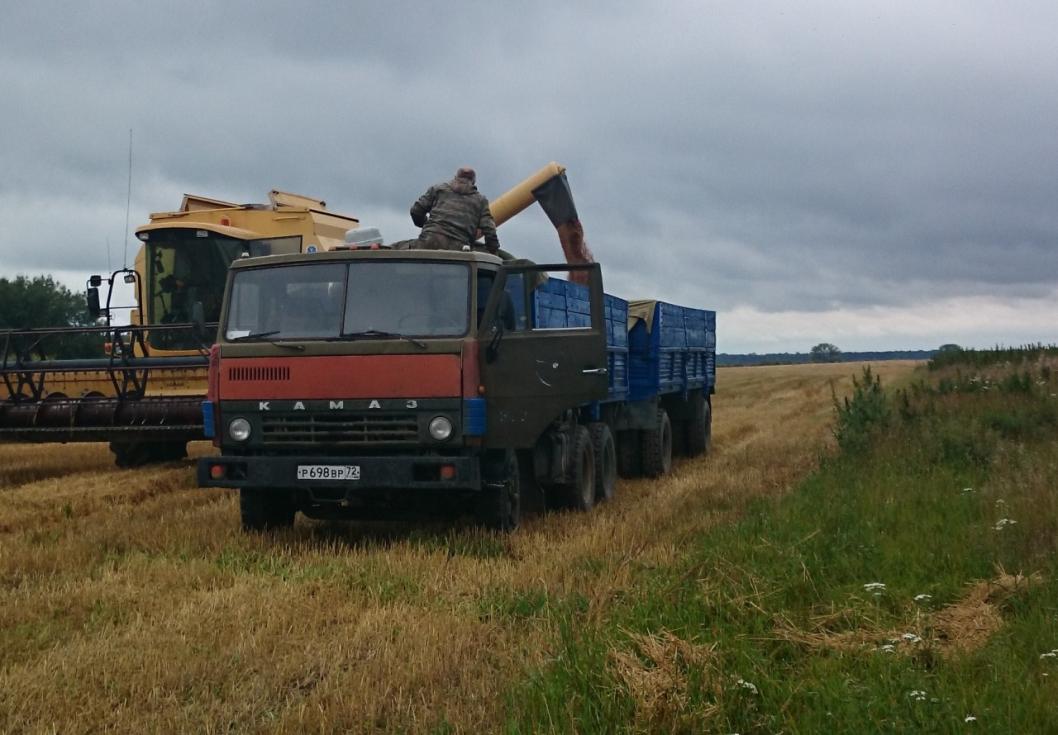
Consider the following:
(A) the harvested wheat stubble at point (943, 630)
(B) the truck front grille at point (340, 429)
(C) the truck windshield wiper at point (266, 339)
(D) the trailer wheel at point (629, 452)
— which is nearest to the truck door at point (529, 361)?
(B) the truck front grille at point (340, 429)

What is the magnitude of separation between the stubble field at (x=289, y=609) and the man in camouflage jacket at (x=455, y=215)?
8.14 ft

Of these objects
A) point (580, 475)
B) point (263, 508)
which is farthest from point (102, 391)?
point (580, 475)

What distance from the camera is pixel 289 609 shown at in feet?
20.5

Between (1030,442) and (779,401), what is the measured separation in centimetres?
2096

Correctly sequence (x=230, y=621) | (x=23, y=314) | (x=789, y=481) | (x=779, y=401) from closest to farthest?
(x=230, y=621) < (x=789, y=481) < (x=779, y=401) < (x=23, y=314)

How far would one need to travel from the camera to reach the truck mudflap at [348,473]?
8.19 meters

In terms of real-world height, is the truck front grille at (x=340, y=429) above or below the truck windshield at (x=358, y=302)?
below

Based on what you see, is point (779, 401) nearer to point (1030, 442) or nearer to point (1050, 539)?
point (1030, 442)

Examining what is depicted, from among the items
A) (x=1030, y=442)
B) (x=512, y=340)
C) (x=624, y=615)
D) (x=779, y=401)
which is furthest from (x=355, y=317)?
(x=779, y=401)

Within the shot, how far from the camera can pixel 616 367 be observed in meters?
11.7

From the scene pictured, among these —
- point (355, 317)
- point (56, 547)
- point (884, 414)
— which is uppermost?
point (355, 317)

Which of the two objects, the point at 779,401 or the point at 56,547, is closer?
the point at 56,547

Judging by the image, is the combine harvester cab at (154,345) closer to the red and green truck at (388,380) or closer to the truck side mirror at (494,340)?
the red and green truck at (388,380)

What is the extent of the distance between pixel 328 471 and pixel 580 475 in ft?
8.43
